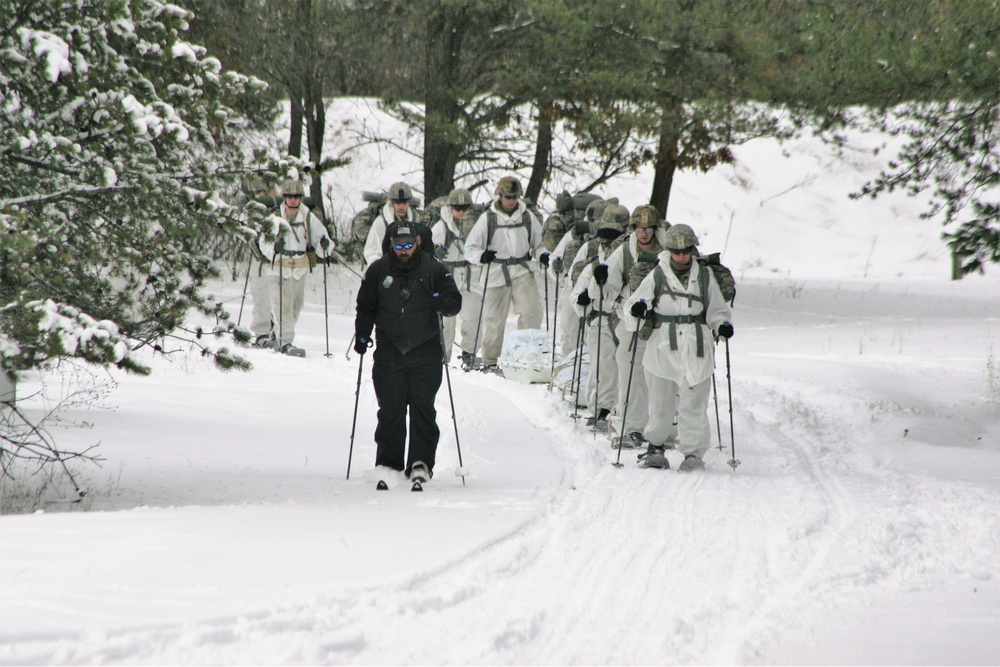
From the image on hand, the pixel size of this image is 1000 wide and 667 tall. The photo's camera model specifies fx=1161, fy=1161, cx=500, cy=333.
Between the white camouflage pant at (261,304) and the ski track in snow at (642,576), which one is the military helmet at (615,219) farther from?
the white camouflage pant at (261,304)

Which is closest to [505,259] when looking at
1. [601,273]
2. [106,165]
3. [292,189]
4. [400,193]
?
[400,193]

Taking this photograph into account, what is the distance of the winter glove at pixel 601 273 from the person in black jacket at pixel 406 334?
262 cm

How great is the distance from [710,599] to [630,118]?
13.7 m

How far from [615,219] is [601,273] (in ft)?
4.03

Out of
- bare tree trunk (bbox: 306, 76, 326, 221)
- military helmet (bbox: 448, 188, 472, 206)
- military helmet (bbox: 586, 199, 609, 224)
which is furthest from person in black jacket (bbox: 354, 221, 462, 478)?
bare tree trunk (bbox: 306, 76, 326, 221)

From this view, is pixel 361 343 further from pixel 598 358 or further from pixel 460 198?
pixel 460 198

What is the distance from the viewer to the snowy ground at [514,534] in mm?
4730

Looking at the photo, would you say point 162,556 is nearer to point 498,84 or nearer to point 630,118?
point 630,118

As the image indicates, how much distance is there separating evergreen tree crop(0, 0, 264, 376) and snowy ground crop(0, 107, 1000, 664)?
0.86 meters

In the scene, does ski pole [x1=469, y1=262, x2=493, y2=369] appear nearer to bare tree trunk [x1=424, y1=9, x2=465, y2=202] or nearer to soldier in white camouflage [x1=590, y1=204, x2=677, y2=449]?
soldier in white camouflage [x1=590, y1=204, x2=677, y2=449]

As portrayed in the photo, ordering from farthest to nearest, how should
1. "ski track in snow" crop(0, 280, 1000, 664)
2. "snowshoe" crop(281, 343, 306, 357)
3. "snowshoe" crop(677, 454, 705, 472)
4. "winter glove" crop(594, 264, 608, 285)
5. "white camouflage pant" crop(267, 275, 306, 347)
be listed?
"white camouflage pant" crop(267, 275, 306, 347), "snowshoe" crop(281, 343, 306, 357), "winter glove" crop(594, 264, 608, 285), "snowshoe" crop(677, 454, 705, 472), "ski track in snow" crop(0, 280, 1000, 664)

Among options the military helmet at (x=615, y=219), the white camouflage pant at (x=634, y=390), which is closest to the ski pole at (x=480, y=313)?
the military helmet at (x=615, y=219)

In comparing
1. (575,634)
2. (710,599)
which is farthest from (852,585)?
(575,634)

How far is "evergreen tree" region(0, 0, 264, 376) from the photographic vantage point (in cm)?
700
